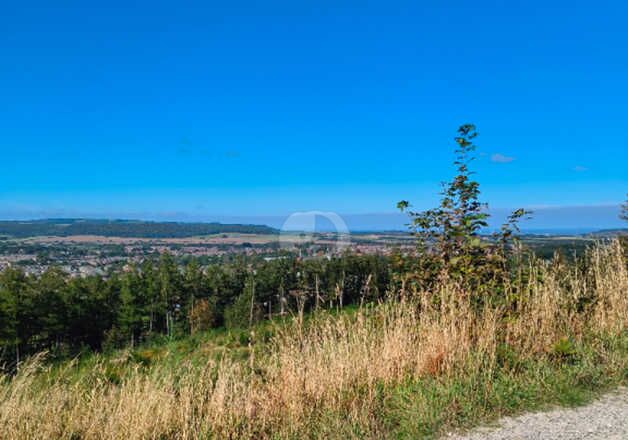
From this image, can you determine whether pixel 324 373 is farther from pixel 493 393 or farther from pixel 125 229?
pixel 125 229

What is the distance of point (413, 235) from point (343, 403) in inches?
115

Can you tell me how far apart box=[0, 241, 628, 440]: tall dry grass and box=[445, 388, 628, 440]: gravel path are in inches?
28.7

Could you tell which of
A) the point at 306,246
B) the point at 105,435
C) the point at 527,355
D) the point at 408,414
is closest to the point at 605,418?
the point at 527,355

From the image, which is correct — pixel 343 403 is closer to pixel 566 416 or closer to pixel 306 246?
pixel 566 416

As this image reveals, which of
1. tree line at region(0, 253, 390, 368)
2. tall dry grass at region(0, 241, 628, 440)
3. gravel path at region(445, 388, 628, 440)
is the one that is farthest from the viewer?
tree line at region(0, 253, 390, 368)

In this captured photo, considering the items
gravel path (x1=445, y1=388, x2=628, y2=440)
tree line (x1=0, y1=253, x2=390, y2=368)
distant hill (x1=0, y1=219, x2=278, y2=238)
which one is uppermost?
distant hill (x1=0, y1=219, x2=278, y2=238)

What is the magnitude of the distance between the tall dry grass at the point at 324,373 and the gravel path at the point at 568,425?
729 millimetres

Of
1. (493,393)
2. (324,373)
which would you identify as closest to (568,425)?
(493,393)

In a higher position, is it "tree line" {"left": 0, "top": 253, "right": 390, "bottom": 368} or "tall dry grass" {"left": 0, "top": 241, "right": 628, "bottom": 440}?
"tall dry grass" {"left": 0, "top": 241, "right": 628, "bottom": 440}

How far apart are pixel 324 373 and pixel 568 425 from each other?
203cm

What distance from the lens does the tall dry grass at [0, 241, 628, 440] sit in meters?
3.43

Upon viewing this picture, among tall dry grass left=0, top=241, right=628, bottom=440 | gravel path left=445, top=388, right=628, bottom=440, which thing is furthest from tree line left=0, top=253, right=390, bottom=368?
gravel path left=445, top=388, right=628, bottom=440

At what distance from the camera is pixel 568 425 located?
322cm

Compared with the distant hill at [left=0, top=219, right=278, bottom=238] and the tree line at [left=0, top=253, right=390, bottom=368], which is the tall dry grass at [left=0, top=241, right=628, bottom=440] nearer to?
the tree line at [left=0, top=253, right=390, bottom=368]
